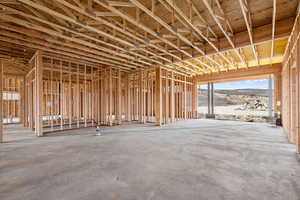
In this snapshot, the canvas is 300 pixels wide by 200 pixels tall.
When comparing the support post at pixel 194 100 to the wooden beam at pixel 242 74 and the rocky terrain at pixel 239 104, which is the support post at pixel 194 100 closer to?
the wooden beam at pixel 242 74

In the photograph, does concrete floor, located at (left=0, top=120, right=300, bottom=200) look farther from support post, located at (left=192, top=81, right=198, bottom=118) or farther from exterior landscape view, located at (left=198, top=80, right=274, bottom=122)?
exterior landscape view, located at (left=198, top=80, right=274, bottom=122)

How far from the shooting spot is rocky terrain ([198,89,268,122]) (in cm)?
1270

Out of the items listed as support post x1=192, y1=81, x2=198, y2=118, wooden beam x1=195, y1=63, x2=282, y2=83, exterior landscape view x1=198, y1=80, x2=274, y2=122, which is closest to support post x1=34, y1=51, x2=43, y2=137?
support post x1=192, y1=81, x2=198, y2=118

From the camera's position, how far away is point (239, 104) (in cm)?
1538

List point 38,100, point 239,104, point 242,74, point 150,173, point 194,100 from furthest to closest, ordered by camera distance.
→ point 239,104
point 194,100
point 242,74
point 38,100
point 150,173

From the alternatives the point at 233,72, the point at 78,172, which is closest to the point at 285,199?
the point at 78,172

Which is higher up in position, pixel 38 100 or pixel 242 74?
pixel 242 74

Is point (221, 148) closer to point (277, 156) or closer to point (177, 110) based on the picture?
point (277, 156)

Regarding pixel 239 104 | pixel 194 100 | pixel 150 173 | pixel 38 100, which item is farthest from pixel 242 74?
pixel 38 100

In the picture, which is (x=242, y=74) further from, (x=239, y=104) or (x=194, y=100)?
(x=239, y=104)

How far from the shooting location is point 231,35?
17.1ft

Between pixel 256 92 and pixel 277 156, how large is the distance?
16.1m

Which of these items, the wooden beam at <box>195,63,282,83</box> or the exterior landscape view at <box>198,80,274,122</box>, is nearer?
→ the wooden beam at <box>195,63,282,83</box>

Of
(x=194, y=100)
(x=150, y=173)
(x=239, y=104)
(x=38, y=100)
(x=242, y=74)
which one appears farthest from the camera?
(x=239, y=104)
